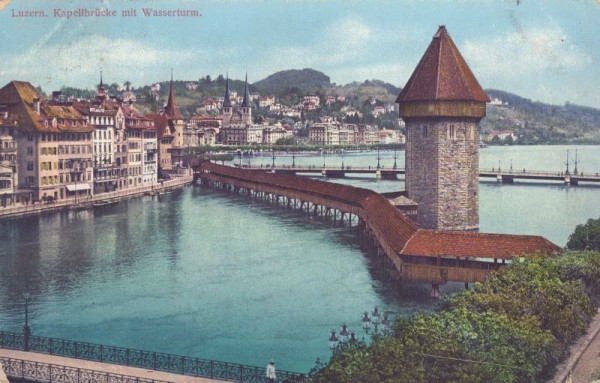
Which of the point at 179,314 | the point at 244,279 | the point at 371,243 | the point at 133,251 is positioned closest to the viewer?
the point at 179,314

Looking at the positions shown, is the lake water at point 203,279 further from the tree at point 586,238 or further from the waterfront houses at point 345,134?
the waterfront houses at point 345,134

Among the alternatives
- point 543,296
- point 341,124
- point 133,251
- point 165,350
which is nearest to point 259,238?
point 133,251

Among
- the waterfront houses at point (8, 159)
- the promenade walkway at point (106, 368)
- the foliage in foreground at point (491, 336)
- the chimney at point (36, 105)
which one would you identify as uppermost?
the chimney at point (36, 105)

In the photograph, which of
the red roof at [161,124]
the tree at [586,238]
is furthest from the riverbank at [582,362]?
the red roof at [161,124]

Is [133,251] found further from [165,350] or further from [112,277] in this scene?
[165,350]

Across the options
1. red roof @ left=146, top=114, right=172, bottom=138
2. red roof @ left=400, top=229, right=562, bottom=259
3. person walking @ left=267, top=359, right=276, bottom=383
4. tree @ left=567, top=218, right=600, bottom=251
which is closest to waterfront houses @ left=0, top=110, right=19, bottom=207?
red roof @ left=146, top=114, right=172, bottom=138

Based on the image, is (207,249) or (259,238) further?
(259,238)

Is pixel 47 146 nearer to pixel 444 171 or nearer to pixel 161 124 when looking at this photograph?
pixel 444 171
